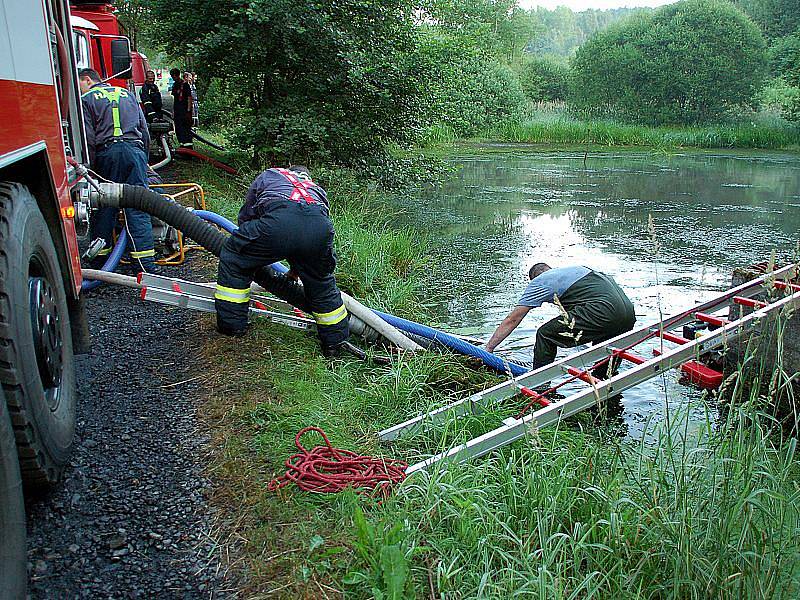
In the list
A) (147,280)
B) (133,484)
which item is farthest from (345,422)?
(147,280)

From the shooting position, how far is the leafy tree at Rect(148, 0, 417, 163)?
10.3 meters

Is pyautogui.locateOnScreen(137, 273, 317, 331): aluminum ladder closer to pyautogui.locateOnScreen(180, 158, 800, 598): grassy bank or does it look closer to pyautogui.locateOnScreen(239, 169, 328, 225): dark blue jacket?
pyautogui.locateOnScreen(239, 169, 328, 225): dark blue jacket

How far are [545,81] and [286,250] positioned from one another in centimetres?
4118

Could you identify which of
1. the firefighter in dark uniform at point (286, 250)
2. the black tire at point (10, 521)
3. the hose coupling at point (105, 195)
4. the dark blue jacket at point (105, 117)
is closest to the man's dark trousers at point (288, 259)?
the firefighter in dark uniform at point (286, 250)

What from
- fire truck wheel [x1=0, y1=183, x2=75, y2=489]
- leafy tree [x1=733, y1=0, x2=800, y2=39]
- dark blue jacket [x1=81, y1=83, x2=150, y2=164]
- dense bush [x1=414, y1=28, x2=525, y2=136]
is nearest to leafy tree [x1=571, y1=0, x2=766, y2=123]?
leafy tree [x1=733, y1=0, x2=800, y2=39]

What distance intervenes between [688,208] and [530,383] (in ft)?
35.4

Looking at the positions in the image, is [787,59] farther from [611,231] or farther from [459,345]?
[459,345]

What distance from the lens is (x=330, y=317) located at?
5230 millimetres

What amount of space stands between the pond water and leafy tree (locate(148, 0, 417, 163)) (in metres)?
2.21

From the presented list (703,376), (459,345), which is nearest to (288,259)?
(459,345)

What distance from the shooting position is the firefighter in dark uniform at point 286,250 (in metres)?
4.88

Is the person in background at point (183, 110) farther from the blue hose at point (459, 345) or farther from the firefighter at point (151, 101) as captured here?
the blue hose at point (459, 345)

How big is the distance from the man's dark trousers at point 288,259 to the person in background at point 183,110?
11061mm

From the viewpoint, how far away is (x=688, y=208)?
14219 mm
